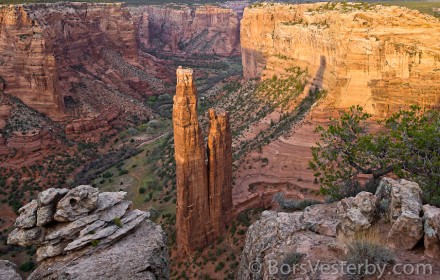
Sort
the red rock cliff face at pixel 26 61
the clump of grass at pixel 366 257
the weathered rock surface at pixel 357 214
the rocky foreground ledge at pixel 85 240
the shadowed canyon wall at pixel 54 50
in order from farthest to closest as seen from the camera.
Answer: the shadowed canyon wall at pixel 54 50, the red rock cliff face at pixel 26 61, the rocky foreground ledge at pixel 85 240, the weathered rock surface at pixel 357 214, the clump of grass at pixel 366 257

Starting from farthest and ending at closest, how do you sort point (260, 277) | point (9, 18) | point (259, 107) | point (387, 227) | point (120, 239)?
1. point (9, 18)
2. point (259, 107)
3. point (120, 239)
4. point (260, 277)
5. point (387, 227)

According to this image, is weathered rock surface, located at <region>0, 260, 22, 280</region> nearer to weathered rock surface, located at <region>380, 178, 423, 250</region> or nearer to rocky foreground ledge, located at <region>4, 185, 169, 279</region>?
rocky foreground ledge, located at <region>4, 185, 169, 279</region>

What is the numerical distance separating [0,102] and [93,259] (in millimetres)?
42965

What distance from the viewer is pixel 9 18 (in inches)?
2088

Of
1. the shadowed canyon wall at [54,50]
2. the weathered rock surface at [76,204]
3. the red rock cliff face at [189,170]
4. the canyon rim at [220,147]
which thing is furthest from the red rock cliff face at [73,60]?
the weathered rock surface at [76,204]

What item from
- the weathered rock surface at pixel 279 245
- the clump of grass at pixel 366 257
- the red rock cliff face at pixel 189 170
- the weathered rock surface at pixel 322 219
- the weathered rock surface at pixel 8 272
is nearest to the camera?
the clump of grass at pixel 366 257

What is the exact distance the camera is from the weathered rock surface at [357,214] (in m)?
14.3

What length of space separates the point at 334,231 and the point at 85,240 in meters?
10.2

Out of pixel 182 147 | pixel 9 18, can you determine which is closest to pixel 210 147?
pixel 182 147

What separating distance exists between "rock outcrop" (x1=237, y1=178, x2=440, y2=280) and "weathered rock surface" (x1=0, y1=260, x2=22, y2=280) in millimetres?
9782

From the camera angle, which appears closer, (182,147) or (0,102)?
(182,147)

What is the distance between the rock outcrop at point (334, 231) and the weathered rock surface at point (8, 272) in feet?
32.1

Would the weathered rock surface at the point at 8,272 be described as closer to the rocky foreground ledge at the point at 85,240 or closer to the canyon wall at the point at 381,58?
the rocky foreground ledge at the point at 85,240

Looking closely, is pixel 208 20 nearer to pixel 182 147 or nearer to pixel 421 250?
pixel 182 147
